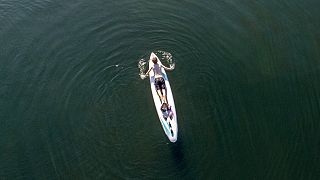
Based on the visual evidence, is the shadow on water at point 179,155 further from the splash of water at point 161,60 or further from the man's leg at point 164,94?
the splash of water at point 161,60

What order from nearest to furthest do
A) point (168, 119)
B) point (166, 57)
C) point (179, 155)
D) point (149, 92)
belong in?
point (179, 155) → point (168, 119) → point (149, 92) → point (166, 57)

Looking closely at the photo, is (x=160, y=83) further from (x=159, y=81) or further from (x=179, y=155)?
(x=179, y=155)

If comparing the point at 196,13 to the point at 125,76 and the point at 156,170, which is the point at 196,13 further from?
the point at 156,170

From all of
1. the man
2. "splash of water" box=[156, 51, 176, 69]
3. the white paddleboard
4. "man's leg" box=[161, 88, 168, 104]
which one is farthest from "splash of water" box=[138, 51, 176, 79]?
"man's leg" box=[161, 88, 168, 104]

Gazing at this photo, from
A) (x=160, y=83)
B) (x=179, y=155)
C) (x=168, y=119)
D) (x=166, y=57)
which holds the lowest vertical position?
(x=179, y=155)

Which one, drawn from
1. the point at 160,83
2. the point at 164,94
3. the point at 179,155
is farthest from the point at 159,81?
the point at 179,155

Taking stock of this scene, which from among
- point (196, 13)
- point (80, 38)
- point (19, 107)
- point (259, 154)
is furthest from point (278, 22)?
point (19, 107)

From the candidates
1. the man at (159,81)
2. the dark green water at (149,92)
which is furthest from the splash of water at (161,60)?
the man at (159,81)

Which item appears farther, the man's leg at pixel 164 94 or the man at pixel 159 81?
A: the man at pixel 159 81
